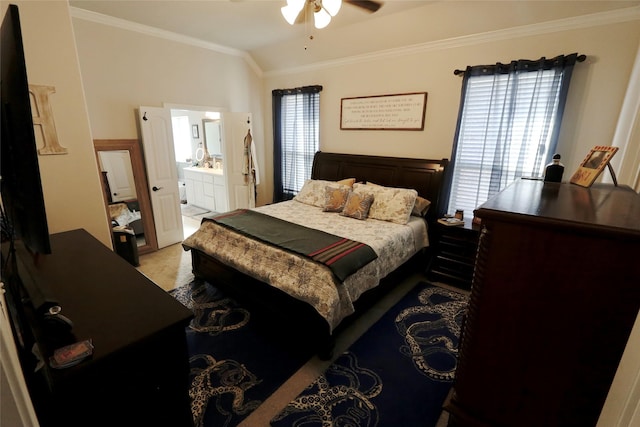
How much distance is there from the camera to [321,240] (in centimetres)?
253

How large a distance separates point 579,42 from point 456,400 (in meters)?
3.20

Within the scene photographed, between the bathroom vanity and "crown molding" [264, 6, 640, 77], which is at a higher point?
"crown molding" [264, 6, 640, 77]

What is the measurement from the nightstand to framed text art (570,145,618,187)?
1.40 metres

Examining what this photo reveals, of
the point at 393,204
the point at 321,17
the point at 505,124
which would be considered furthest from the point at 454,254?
the point at 321,17

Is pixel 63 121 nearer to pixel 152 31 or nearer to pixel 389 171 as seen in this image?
pixel 152 31

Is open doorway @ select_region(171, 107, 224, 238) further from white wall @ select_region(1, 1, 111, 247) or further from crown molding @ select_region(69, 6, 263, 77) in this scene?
white wall @ select_region(1, 1, 111, 247)

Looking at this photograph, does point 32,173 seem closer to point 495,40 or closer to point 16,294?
point 16,294

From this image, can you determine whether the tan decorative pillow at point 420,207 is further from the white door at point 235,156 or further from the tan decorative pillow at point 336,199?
the white door at point 235,156

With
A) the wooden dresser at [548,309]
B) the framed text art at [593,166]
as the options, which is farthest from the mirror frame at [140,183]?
the framed text art at [593,166]

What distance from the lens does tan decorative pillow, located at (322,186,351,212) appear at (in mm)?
3508

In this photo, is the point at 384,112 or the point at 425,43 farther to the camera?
the point at 384,112

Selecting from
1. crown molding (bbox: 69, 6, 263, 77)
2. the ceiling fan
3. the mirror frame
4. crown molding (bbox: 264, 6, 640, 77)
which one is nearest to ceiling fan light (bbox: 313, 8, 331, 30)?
the ceiling fan

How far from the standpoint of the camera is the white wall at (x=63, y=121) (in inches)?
80.7

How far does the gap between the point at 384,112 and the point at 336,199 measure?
→ 4.46 feet
